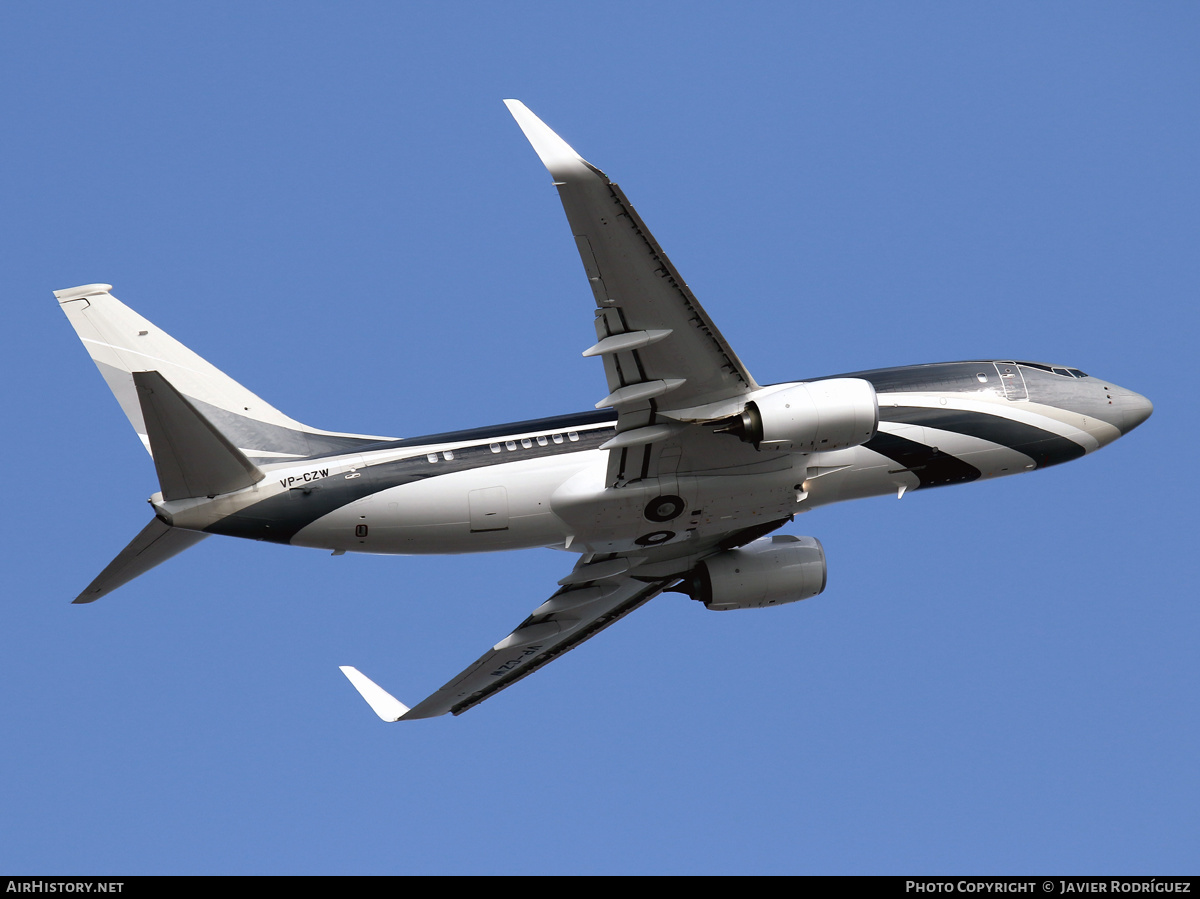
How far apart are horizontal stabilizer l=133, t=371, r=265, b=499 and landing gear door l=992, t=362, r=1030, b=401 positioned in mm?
16865

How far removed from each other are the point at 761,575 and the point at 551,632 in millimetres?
5510

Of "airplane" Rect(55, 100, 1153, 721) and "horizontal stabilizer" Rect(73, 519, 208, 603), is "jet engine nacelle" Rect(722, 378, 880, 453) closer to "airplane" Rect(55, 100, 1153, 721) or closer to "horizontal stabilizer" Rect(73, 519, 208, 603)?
"airplane" Rect(55, 100, 1153, 721)

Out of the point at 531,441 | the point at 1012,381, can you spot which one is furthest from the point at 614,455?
the point at 1012,381

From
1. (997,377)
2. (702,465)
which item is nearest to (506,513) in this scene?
(702,465)

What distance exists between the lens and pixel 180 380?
29.8 meters

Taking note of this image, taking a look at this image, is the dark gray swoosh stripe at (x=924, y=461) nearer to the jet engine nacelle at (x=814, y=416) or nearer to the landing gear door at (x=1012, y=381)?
the landing gear door at (x=1012, y=381)

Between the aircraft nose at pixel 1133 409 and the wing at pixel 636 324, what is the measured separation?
36.0ft

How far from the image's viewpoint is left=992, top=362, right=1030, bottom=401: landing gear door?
3033cm

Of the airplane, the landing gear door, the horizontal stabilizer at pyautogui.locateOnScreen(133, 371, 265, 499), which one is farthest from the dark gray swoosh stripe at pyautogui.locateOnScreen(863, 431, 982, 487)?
the horizontal stabilizer at pyautogui.locateOnScreen(133, 371, 265, 499)

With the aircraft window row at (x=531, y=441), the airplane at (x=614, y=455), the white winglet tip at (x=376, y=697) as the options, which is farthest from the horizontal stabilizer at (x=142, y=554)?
the white winglet tip at (x=376, y=697)

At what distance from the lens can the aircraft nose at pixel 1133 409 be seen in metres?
31.3
